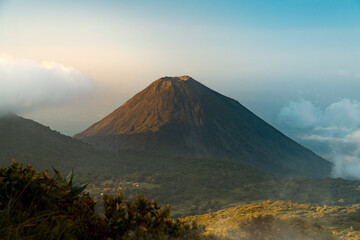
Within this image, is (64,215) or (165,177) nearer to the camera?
(64,215)

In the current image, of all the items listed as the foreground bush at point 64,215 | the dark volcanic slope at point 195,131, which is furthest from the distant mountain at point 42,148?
the foreground bush at point 64,215

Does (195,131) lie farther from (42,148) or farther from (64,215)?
(64,215)

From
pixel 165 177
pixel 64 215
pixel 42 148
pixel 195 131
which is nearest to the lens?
pixel 64 215

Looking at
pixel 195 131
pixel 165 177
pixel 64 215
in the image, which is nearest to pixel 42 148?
pixel 165 177

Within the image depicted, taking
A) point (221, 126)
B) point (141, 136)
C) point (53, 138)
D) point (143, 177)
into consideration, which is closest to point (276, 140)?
point (221, 126)

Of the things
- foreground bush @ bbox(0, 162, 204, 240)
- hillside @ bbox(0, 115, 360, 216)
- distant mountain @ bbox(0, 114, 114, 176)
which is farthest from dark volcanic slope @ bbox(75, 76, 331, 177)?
foreground bush @ bbox(0, 162, 204, 240)

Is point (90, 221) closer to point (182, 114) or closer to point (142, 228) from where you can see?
point (142, 228)

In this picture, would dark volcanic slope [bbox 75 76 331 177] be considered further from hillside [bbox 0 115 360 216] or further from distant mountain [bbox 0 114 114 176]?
distant mountain [bbox 0 114 114 176]

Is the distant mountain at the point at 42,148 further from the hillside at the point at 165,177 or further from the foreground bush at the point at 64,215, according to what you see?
the foreground bush at the point at 64,215
